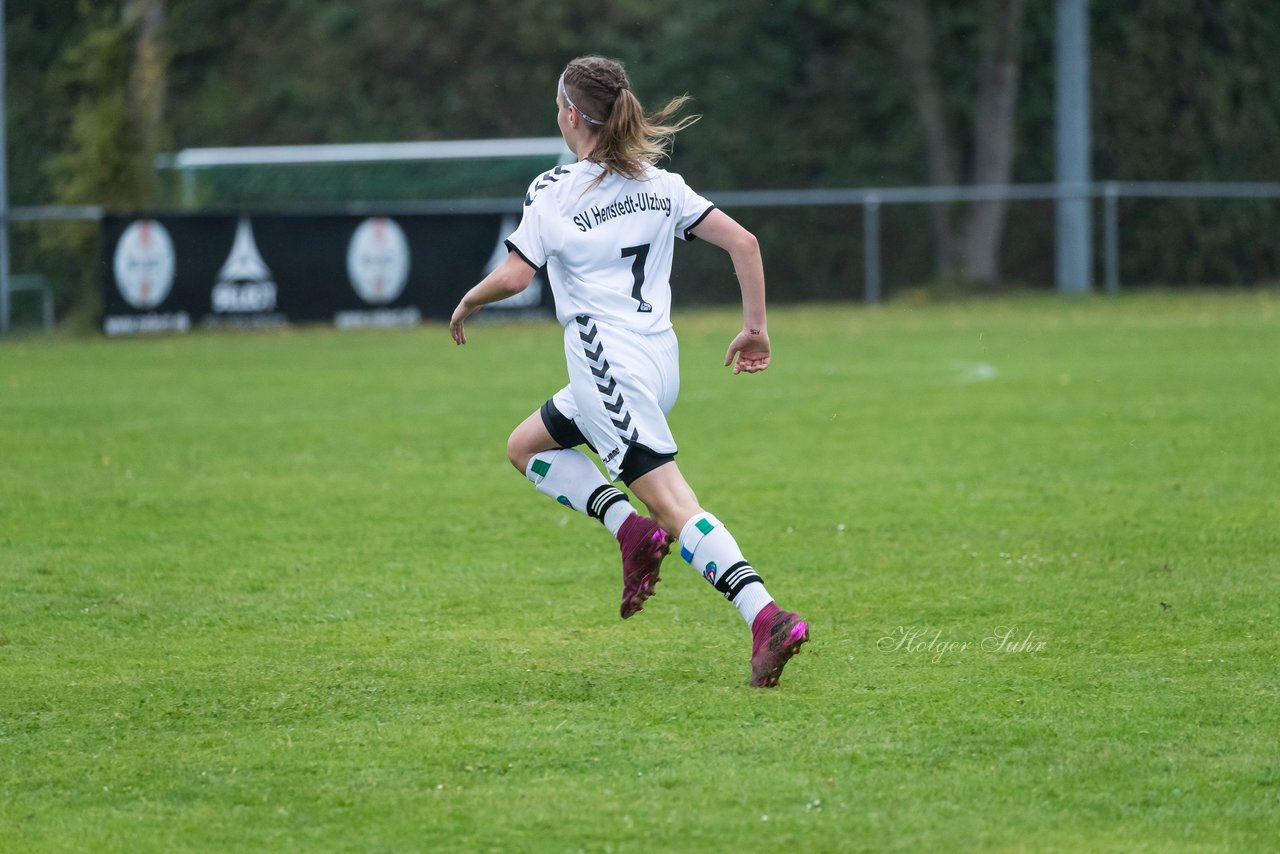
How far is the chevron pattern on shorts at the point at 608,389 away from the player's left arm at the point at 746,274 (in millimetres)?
396

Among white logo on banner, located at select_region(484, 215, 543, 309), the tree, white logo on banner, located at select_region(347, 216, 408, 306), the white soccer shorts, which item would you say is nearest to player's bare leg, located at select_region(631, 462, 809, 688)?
the white soccer shorts

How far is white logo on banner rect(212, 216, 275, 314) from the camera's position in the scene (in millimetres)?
23969

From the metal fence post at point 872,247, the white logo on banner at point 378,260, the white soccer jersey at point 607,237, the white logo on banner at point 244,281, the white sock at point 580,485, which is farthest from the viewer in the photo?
the metal fence post at point 872,247

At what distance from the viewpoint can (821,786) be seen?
14.6 ft

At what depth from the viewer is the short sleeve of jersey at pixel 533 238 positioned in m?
5.52

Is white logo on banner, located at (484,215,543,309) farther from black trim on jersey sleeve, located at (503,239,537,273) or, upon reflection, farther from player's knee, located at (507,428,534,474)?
black trim on jersey sleeve, located at (503,239,537,273)

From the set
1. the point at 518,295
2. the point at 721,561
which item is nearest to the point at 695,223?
the point at 721,561

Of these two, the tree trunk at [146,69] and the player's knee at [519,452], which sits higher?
the tree trunk at [146,69]

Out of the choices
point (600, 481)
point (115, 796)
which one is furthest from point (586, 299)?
point (115, 796)

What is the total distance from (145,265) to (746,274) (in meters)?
19.4

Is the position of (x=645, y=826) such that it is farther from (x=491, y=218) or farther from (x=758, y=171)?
(x=758, y=171)

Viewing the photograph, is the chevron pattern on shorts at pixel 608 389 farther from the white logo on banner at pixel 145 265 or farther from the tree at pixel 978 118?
the tree at pixel 978 118

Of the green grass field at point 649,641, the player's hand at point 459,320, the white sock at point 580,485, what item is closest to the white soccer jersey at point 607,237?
the player's hand at point 459,320

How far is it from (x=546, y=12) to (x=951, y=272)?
14.4 meters
